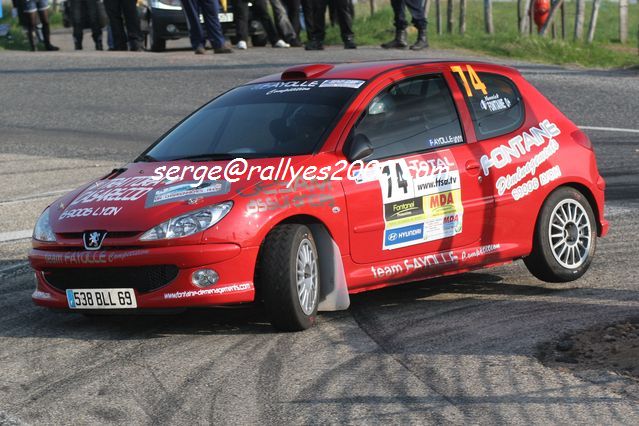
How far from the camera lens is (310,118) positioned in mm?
8008

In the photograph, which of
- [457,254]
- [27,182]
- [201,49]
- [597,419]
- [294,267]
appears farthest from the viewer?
[201,49]

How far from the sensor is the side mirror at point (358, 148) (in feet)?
25.1

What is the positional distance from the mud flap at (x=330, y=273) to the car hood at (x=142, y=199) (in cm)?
47

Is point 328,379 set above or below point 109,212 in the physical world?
below

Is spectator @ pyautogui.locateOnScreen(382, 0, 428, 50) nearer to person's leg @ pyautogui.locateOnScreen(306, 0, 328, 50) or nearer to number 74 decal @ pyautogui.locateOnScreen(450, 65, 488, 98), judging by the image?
person's leg @ pyautogui.locateOnScreen(306, 0, 328, 50)

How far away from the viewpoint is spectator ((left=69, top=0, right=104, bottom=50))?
27.0 m

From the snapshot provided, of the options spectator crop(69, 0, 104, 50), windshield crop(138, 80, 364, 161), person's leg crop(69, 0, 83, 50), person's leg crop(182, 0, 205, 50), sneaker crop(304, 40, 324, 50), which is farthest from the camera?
person's leg crop(69, 0, 83, 50)

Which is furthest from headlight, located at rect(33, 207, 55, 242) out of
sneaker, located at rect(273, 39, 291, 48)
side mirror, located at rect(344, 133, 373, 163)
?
sneaker, located at rect(273, 39, 291, 48)

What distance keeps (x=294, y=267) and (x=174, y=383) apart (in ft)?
3.80

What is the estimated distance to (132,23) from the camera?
2320cm

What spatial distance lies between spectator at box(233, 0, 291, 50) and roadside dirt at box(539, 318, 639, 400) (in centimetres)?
1615

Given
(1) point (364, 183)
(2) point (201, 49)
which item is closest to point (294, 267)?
(1) point (364, 183)

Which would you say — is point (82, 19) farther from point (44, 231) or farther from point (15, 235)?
point (44, 231)

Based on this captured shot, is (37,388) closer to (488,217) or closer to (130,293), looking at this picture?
(130,293)
